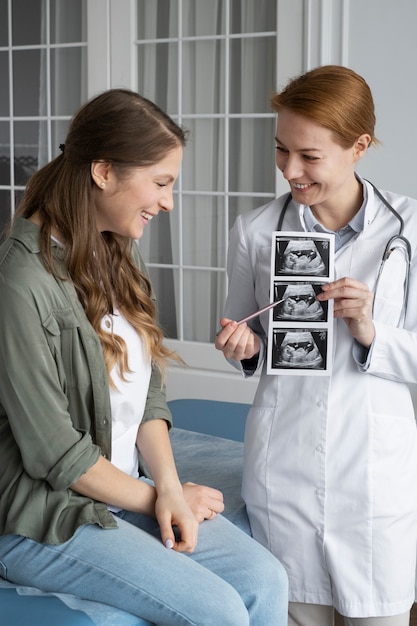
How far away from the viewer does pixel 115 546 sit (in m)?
1.77

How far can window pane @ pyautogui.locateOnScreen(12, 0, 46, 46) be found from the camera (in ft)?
15.6

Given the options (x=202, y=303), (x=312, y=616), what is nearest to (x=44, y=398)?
(x=312, y=616)

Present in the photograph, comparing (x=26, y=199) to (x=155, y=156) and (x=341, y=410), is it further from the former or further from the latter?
(x=341, y=410)

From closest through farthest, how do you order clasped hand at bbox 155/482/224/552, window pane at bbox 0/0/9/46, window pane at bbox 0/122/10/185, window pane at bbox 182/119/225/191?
clasped hand at bbox 155/482/224/552 < window pane at bbox 182/119/225/191 < window pane at bbox 0/0/9/46 < window pane at bbox 0/122/10/185

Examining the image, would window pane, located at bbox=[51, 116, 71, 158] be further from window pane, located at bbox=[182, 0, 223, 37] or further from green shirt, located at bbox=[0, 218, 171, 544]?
green shirt, located at bbox=[0, 218, 171, 544]

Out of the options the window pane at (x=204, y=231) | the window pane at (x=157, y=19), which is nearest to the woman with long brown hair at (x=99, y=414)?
the window pane at (x=204, y=231)

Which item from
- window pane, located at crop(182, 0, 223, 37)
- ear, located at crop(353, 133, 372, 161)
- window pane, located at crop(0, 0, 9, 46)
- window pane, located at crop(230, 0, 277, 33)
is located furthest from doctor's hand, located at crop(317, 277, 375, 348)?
window pane, located at crop(0, 0, 9, 46)

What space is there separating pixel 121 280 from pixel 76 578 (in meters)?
0.63

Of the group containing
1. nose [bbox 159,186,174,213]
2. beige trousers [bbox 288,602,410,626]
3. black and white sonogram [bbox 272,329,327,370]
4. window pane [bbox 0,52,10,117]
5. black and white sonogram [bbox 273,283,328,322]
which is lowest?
beige trousers [bbox 288,602,410,626]

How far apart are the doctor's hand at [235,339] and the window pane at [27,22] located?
3.27m

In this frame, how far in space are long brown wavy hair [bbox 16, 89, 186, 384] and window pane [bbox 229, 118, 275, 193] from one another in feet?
7.67

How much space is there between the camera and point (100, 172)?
188 centimetres

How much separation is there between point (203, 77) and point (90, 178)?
2.62m

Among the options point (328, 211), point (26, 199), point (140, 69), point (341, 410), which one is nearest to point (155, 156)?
point (26, 199)
